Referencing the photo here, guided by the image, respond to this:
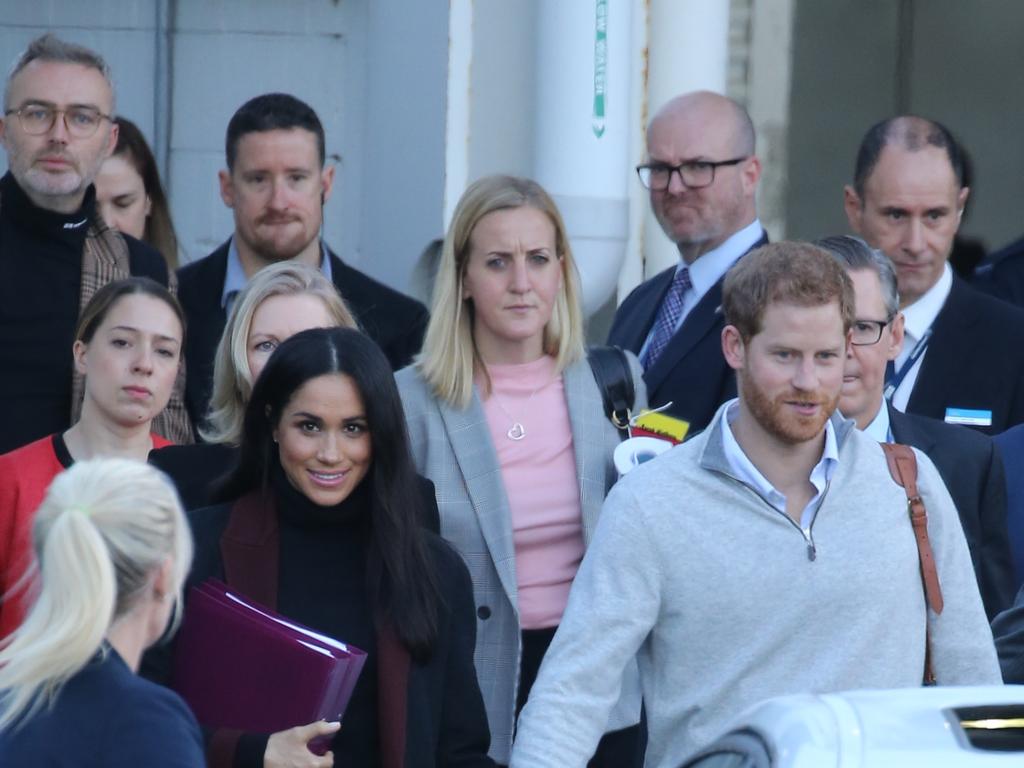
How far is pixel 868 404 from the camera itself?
4738 mm

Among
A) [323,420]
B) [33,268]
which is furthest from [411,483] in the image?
[33,268]

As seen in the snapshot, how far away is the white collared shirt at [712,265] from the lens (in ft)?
18.2

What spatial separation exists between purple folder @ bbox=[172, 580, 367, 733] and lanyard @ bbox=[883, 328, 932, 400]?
7.11 ft

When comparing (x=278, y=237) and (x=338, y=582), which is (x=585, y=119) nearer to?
(x=278, y=237)

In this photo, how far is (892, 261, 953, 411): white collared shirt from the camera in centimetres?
537

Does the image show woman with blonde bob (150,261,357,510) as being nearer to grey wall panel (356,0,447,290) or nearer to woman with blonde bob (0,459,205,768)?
woman with blonde bob (0,459,205,768)

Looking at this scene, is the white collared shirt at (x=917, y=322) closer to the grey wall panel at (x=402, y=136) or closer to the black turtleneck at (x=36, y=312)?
the black turtleneck at (x=36, y=312)

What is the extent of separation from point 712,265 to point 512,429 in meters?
1.06

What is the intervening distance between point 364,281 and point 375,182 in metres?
2.22

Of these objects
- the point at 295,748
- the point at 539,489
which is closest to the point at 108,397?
the point at 539,489

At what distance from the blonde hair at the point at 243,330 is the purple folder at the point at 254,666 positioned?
→ 933 mm

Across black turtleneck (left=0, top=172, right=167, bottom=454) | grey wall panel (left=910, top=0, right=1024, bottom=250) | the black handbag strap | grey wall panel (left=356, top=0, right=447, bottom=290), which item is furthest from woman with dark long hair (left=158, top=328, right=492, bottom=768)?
grey wall panel (left=910, top=0, right=1024, bottom=250)

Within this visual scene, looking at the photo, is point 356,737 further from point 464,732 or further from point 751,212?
point 751,212

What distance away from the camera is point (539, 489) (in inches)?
186
